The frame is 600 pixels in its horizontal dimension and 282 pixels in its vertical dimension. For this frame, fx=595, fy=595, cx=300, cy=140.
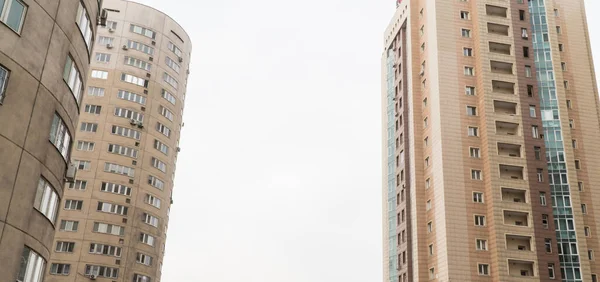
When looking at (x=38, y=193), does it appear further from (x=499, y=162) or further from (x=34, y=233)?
(x=499, y=162)

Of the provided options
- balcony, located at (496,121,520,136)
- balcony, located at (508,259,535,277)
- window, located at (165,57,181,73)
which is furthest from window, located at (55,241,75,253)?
balcony, located at (496,121,520,136)

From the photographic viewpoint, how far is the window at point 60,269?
6738 centimetres

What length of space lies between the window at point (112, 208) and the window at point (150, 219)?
2825 millimetres

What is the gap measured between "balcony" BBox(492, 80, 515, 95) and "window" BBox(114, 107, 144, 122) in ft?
149

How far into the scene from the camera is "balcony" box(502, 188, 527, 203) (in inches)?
2643

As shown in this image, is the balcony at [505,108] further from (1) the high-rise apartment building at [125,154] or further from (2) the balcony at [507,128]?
(1) the high-rise apartment building at [125,154]

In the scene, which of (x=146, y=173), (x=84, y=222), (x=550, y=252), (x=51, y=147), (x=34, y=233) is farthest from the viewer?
(x=146, y=173)

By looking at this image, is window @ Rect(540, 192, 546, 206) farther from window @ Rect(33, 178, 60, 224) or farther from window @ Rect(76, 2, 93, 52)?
window @ Rect(33, 178, 60, 224)

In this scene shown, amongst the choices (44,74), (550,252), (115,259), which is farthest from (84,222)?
(550,252)

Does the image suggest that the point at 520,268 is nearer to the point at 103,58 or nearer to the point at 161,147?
the point at 161,147

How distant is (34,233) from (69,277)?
46.2 m

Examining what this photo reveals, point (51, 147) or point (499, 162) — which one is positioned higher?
point (499, 162)

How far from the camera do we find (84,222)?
7062cm

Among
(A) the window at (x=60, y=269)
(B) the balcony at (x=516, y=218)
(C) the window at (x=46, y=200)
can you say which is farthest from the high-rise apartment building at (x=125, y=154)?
(C) the window at (x=46, y=200)
